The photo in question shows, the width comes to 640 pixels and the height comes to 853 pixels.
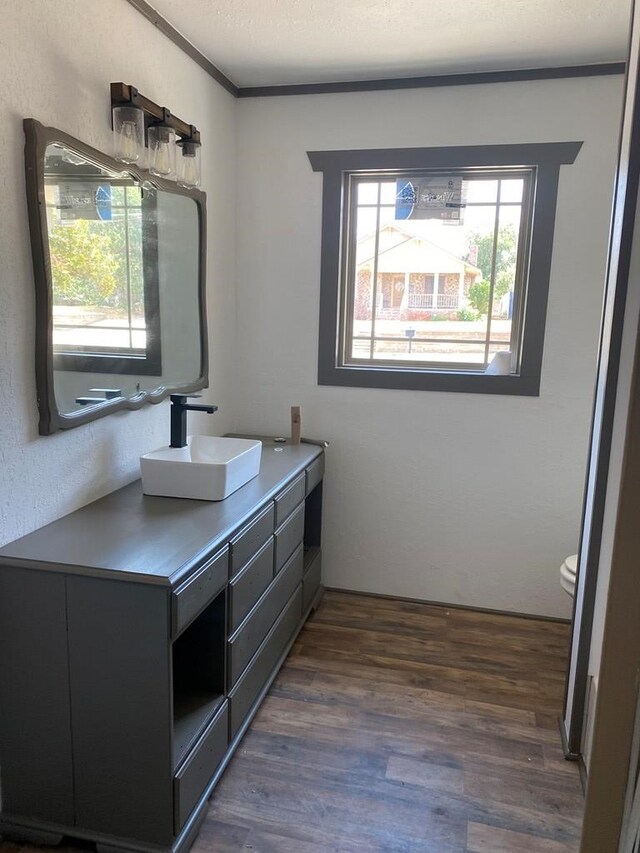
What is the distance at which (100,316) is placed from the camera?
6.58 feet

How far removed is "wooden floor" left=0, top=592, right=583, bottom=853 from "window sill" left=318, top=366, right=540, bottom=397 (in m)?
1.11

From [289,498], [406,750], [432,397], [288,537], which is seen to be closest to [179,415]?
[289,498]

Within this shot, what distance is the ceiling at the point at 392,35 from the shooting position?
2162 millimetres

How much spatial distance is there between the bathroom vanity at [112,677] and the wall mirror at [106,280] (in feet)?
1.44

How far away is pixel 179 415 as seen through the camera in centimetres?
227

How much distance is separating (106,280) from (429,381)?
1.54m

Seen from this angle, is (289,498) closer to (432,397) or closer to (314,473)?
(314,473)

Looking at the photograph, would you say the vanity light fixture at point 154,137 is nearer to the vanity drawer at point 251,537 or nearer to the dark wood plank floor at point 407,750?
the vanity drawer at point 251,537

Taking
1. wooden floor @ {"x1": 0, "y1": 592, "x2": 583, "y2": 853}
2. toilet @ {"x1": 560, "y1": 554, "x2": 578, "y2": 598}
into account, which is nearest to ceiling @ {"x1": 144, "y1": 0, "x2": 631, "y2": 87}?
toilet @ {"x1": 560, "y1": 554, "x2": 578, "y2": 598}

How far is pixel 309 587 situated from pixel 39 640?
147 centimetres

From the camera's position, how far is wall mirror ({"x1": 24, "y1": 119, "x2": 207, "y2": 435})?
1.73 m

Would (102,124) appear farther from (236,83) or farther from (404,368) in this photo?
(404,368)

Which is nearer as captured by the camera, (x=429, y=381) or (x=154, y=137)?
(x=154, y=137)

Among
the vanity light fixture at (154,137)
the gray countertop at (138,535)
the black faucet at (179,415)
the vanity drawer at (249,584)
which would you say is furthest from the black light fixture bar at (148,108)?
the vanity drawer at (249,584)
